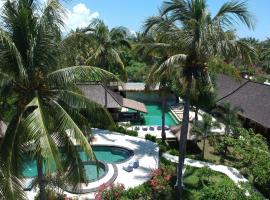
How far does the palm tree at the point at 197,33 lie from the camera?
567 inches

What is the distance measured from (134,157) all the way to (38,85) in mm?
13914

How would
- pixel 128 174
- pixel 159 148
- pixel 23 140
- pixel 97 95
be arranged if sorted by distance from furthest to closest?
1. pixel 97 95
2. pixel 159 148
3. pixel 128 174
4. pixel 23 140

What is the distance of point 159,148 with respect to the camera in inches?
976

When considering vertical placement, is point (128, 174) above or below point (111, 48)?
below

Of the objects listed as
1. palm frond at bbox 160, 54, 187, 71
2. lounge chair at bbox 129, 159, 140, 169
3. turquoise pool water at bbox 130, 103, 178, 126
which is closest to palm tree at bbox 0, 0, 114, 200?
palm frond at bbox 160, 54, 187, 71

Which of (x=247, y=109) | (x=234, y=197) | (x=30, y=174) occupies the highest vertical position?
(x=247, y=109)

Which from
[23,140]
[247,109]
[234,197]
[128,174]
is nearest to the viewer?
[23,140]

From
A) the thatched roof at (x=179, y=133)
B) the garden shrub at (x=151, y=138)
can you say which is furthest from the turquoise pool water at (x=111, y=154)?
the thatched roof at (x=179, y=133)

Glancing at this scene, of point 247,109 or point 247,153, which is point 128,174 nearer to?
point 247,153

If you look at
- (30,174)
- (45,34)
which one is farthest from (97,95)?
(45,34)

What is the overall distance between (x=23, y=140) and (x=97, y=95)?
22.5m

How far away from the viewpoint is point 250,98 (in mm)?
31531

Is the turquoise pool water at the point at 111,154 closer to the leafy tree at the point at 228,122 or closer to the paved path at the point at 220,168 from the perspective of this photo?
the paved path at the point at 220,168

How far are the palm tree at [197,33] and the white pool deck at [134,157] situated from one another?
7.15 meters
